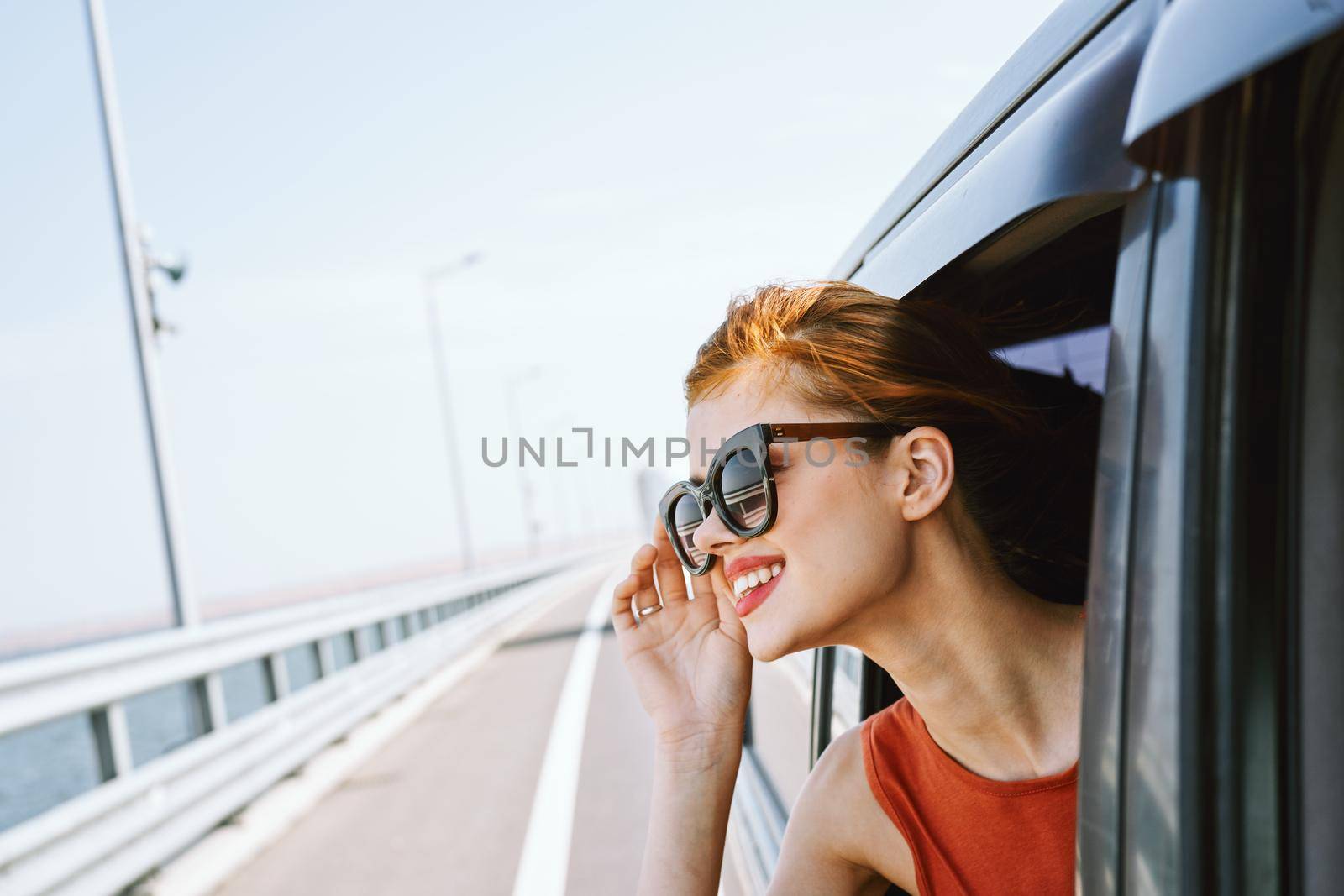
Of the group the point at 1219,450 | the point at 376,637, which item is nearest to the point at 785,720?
the point at 1219,450

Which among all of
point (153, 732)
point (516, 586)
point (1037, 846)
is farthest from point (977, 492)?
point (153, 732)

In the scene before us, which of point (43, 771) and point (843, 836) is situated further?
point (43, 771)

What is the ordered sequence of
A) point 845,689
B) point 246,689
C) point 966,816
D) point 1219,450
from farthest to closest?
point 246,689 < point 845,689 < point 966,816 < point 1219,450

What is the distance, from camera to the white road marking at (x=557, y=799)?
18.0 ft

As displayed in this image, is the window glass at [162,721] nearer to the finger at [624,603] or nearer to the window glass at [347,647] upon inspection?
the window glass at [347,647]

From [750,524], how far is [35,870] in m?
4.18

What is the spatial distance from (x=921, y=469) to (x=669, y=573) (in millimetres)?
813

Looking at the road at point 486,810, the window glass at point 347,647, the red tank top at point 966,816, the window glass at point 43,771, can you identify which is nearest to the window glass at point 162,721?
the road at point 486,810

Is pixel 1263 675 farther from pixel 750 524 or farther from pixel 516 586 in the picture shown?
pixel 516 586

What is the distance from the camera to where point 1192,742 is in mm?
918

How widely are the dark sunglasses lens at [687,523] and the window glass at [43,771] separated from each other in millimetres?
16412

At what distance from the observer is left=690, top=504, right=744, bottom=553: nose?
A: 1.98m

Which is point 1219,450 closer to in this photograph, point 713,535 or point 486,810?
point 713,535

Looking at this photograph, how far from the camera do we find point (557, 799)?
7.06 meters
